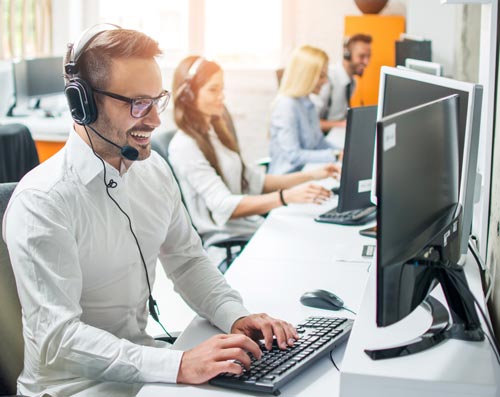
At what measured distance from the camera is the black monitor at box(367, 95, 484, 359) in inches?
46.5

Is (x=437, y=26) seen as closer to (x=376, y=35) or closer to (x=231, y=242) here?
(x=376, y=35)

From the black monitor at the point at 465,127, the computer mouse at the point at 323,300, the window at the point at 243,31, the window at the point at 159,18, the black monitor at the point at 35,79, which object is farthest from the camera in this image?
the window at the point at 159,18

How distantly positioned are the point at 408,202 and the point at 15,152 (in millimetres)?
2408

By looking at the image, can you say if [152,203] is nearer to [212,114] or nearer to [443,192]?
[443,192]

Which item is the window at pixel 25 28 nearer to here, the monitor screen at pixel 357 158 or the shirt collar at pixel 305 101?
the shirt collar at pixel 305 101

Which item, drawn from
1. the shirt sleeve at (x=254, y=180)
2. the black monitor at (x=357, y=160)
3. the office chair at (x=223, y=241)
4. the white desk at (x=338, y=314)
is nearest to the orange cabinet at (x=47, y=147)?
the shirt sleeve at (x=254, y=180)

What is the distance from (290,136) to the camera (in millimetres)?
4086

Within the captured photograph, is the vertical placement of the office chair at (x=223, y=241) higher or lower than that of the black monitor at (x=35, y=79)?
lower

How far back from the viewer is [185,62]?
282 cm

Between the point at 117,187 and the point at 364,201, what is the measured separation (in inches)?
42.2

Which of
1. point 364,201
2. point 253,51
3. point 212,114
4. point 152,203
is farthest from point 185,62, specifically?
point 253,51

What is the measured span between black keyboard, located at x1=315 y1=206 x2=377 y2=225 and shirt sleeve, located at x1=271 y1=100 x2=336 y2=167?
1304 millimetres

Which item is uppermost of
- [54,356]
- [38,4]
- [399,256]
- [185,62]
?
[38,4]

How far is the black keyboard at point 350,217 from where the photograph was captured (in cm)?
261
